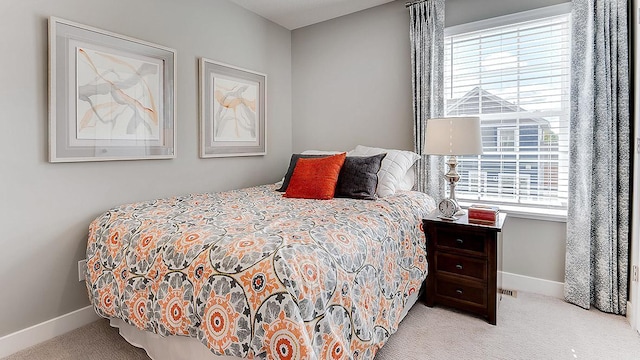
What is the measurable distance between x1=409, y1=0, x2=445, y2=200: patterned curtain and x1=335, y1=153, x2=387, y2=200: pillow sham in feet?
1.77

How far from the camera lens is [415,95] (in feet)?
9.87

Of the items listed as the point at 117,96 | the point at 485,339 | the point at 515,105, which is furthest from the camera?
the point at 515,105

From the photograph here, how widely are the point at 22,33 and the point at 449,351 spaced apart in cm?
304

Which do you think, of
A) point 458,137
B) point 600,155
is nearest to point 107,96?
point 458,137

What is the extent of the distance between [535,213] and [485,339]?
1179 millimetres

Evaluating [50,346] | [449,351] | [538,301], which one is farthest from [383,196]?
[50,346]

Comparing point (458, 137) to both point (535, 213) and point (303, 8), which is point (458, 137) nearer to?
point (535, 213)

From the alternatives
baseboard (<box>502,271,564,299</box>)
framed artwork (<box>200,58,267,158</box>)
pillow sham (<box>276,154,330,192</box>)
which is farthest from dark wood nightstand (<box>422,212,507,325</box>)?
framed artwork (<box>200,58,267,158</box>)

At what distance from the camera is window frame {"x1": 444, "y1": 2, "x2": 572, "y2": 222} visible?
2525 millimetres

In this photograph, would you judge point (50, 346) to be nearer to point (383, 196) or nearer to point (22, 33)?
point (22, 33)

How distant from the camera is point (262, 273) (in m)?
1.21

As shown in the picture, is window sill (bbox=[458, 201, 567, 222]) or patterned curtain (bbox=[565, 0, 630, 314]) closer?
patterned curtain (bbox=[565, 0, 630, 314])

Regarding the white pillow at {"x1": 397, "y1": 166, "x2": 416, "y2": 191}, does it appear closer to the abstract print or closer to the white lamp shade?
the white lamp shade

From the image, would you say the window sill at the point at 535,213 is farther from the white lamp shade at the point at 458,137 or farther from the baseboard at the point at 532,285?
the white lamp shade at the point at 458,137
